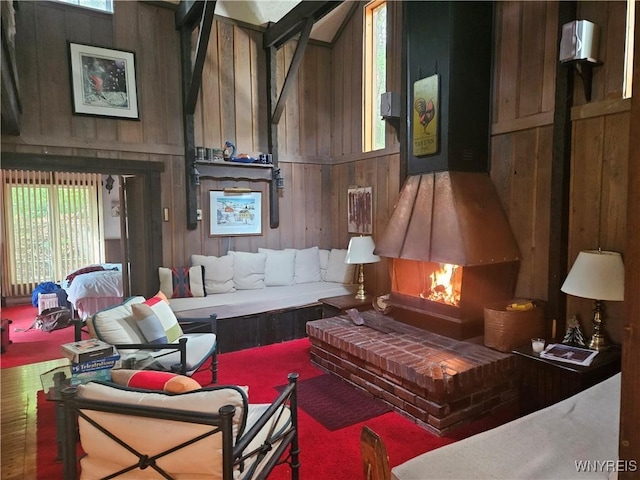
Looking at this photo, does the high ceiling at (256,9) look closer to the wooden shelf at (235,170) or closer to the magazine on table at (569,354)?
the wooden shelf at (235,170)

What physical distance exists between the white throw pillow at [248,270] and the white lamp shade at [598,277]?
3.35m

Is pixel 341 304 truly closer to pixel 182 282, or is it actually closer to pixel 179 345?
pixel 182 282

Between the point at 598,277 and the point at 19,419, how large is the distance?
403cm

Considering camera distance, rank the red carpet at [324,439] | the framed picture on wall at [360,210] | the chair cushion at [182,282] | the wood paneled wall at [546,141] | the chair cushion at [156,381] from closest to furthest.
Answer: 1. the chair cushion at [156,381]
2. the red carpet at [324,439]
3. the wood paneled wall at [546,141]
4. the chair cushion at [182,282]
5. the framed picture on wall at [360,210]

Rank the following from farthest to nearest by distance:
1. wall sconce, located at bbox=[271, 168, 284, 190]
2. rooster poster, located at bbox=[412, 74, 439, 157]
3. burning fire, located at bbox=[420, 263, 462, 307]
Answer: wall sconce, located at bbox=[271, 168, 284, 190] < rooster poster, located at bbox=[412, 74, 439, 157] < burning fire, located at bbox=[420, 263, 462, 307]

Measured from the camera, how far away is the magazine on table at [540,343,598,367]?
2.51 metres

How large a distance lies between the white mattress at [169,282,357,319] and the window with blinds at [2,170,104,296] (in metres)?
4.35

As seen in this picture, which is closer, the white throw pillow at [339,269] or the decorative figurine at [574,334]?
the decorative figurine at [574,334]

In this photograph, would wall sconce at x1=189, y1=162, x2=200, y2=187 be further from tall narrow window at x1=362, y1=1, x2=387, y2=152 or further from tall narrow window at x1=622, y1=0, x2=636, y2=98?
tall narrow window at x1=622, y1=0, x2=636, y2=98

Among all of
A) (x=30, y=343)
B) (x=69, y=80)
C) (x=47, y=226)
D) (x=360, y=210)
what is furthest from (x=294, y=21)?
(x=47, y=226)

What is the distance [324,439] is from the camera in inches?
101

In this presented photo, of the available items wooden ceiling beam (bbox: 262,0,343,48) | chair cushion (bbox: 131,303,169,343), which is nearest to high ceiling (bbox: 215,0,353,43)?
wooden ceiling beam (bbox: 262,0,343,48)

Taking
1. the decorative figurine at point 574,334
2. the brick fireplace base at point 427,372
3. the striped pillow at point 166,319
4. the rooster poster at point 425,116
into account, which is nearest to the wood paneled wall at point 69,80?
the striped pillow at point 166,319

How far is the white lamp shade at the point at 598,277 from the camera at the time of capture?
8.07 ft
